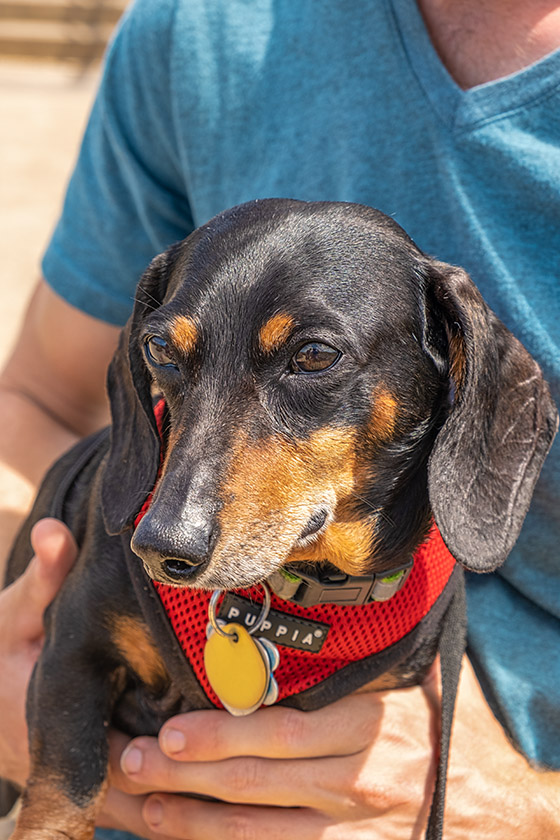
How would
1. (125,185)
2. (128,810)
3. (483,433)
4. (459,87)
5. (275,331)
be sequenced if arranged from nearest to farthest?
(275,331), (483,433), (459,87), (128,810), (125,185)

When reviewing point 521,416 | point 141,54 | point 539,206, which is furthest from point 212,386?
point 141,54

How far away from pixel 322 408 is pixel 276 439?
0.28 feet

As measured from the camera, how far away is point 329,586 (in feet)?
5.10

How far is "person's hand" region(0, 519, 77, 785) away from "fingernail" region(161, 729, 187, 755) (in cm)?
35

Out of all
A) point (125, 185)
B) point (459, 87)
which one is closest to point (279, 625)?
point (459, 87)

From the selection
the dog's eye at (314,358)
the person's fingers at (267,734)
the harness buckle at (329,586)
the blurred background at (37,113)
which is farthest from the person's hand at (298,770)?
the blurred background at (37,113)

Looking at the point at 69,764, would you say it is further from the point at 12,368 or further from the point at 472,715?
the point at 12,368

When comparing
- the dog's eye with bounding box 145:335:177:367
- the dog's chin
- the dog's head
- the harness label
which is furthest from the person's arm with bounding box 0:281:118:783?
the dog's chin

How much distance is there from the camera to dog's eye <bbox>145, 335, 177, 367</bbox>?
4.69ft

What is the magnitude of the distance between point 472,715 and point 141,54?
5.00 feet

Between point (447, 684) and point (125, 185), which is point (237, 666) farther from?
point (125, 185)

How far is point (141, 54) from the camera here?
6.68ft

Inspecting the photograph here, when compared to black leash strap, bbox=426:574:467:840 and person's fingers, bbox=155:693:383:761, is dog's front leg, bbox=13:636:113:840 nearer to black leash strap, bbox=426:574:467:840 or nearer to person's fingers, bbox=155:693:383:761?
person's fingers, bbox=155:693:383:761

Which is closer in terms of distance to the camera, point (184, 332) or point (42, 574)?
point (184, 332)
